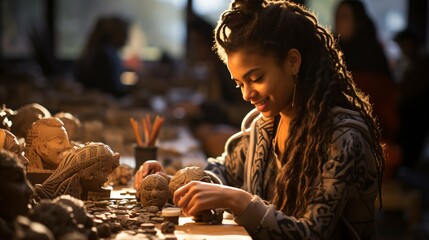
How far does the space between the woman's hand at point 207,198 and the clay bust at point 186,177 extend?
0.68ft

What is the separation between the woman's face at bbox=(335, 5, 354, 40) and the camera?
695 centimetres

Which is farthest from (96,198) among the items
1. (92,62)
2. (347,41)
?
(92,62)

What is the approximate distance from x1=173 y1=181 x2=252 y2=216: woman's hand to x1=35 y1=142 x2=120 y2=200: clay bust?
33cm

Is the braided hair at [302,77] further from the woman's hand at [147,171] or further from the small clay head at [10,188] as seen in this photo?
the small clay head at [10,188]

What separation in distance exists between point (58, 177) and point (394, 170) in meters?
4.89

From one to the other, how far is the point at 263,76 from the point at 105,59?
22.3 ft

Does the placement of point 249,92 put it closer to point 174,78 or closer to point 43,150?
point 43,150

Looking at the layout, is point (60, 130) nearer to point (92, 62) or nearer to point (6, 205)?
point (6, 205)

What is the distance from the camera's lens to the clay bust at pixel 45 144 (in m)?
3.29

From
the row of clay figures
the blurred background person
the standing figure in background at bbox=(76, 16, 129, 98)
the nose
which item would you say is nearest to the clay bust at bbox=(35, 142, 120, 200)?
the row of clay figures

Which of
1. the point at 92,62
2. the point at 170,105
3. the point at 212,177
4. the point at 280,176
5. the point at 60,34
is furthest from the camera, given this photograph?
the point at 60,34

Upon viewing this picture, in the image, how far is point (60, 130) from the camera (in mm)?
3312

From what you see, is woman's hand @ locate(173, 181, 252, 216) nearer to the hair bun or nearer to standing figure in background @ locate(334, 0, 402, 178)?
the hair bun

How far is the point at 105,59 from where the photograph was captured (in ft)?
31.5
